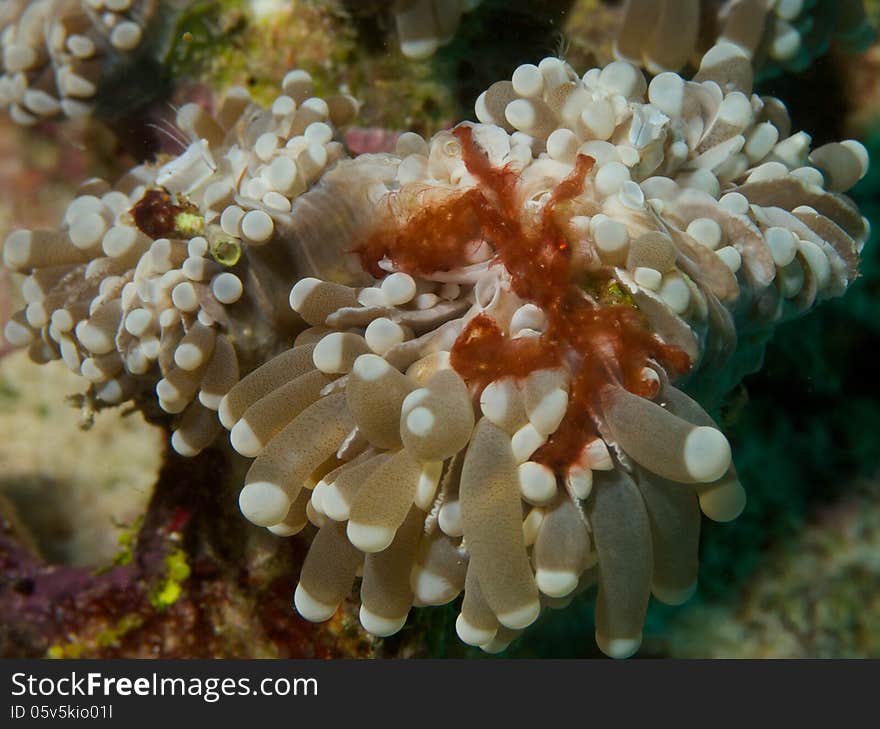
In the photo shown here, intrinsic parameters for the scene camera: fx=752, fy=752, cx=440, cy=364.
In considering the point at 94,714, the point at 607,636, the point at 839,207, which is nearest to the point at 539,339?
the point at 607,636

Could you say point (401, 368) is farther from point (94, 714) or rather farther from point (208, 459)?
point (94, 714)

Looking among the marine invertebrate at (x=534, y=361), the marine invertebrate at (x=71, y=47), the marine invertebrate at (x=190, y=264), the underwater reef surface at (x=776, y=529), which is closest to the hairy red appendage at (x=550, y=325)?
the marine invertebrate at (x=534, y=361)

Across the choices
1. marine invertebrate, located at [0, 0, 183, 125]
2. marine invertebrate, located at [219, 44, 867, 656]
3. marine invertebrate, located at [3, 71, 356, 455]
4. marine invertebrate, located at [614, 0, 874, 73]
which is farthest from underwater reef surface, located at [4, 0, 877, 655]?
marine invertebrate, located at [0, 0, 183, 125]

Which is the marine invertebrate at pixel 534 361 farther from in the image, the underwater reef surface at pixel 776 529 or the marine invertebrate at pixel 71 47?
the marine invertebrate at pixel 71 47

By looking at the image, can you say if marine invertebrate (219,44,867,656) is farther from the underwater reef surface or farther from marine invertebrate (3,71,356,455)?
the underwater reef surface

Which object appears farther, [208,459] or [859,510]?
[859,510]

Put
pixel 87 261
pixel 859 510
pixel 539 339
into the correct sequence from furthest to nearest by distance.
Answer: pixel 859 510 → pixel 87 261 → pixel 539 339

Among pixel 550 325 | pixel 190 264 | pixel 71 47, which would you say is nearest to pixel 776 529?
pixel 550 325
